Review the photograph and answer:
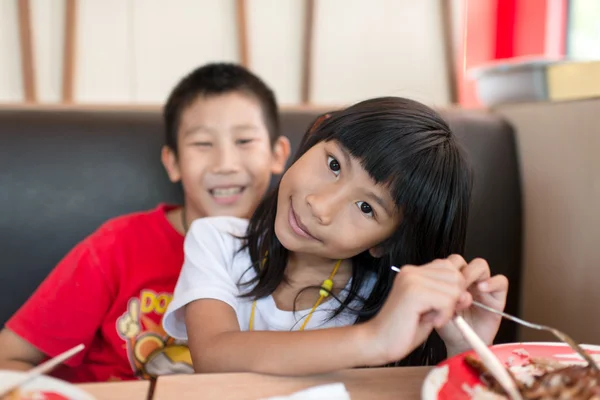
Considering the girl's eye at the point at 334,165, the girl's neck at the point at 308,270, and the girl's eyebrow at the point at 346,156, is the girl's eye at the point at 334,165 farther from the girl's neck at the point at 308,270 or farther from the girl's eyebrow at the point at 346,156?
the girl's neck at the point at 308,270

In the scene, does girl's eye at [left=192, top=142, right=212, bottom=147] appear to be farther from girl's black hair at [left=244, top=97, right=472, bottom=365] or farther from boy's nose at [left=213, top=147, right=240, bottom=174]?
girl's black hair at [left=244, top=97, right=472, bottom=365]

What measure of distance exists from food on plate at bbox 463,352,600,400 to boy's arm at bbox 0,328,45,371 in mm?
810

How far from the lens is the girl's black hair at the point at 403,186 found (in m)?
0.83

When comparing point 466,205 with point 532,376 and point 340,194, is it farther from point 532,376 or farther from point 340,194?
point 532,376

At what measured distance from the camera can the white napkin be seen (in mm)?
590

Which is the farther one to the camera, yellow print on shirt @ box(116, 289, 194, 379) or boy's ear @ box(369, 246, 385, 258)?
yellow print on shirt @ box(116, 289, 194, 379)

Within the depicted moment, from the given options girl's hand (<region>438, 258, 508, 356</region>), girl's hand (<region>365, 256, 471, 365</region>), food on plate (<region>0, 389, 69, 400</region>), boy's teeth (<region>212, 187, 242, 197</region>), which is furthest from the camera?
boy's teeth (<region>212, 187, 242, 197</region>)

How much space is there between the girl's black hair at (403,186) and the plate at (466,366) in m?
0.24

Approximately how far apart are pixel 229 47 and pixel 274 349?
183 centimetres

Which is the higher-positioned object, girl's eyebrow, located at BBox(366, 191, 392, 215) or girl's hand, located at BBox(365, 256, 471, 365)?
girl's eyebrow, located at BBox(366, 191, 392, 215)

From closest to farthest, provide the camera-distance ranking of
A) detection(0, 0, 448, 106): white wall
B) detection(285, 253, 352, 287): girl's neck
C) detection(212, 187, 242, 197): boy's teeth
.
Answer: detection(285, 253, 352, 287): girl's neck
detection(212, 187, 242, 197): boy's teeth
detection(0, 0, 448, 106): white wall

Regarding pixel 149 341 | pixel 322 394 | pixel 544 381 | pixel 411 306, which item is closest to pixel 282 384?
pixel 322 394

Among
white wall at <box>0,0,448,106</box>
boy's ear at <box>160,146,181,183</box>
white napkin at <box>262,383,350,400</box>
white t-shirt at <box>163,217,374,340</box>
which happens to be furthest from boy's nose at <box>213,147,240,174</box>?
white wall at <box>0,0,448,106</box>

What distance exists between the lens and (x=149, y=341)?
3.69ft
